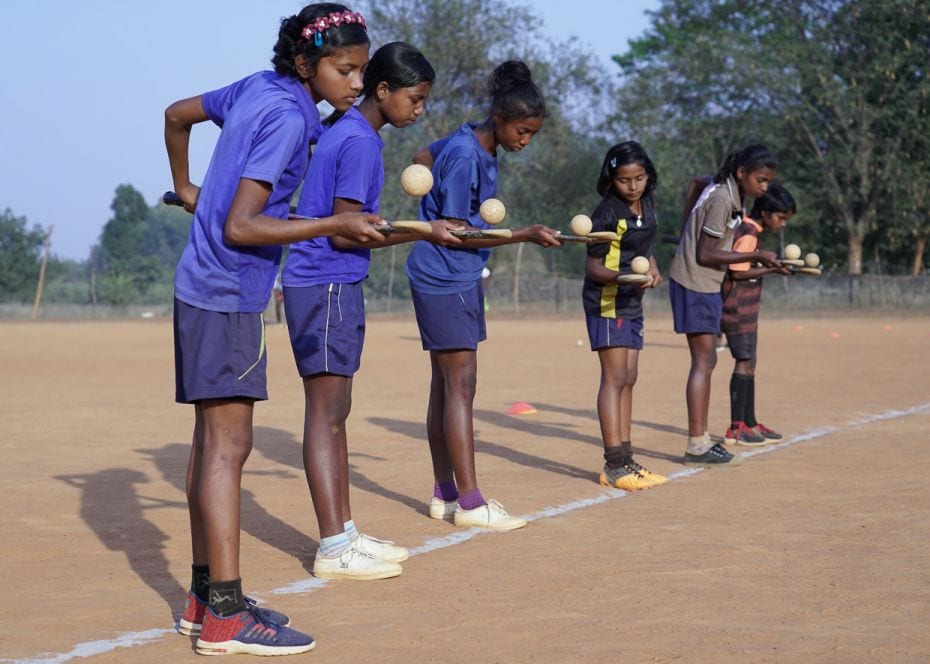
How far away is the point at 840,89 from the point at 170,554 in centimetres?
3839

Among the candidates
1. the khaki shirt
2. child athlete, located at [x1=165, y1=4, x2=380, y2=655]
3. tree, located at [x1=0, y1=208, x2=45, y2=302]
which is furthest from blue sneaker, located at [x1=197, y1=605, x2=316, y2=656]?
tree, located at [x1=0, y1=208, x2=45, y2=302]

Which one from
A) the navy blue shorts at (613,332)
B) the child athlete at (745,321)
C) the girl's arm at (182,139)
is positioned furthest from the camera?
the child athlete at (745,321)

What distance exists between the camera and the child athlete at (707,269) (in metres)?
8.16

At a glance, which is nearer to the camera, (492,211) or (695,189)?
(492,211)

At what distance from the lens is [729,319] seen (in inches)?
362

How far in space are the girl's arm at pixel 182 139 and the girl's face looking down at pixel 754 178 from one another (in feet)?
15.0

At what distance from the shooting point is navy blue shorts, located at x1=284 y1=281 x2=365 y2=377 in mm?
5148

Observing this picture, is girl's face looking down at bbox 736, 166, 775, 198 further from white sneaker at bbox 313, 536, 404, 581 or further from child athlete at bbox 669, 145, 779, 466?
white sneaker at bbox 313, 536, 404, 581

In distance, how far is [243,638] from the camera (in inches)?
159

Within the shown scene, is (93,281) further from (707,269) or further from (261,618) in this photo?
(261,618)

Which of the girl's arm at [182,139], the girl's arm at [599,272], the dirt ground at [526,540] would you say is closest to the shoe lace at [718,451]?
the dirt ground at [526,540]

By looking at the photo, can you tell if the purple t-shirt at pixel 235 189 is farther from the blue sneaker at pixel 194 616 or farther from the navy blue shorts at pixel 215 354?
the blue sneaker at pixel 194 616

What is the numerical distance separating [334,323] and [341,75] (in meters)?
1.15

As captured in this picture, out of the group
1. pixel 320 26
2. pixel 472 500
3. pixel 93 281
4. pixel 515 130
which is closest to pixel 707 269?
pixel 515 130
